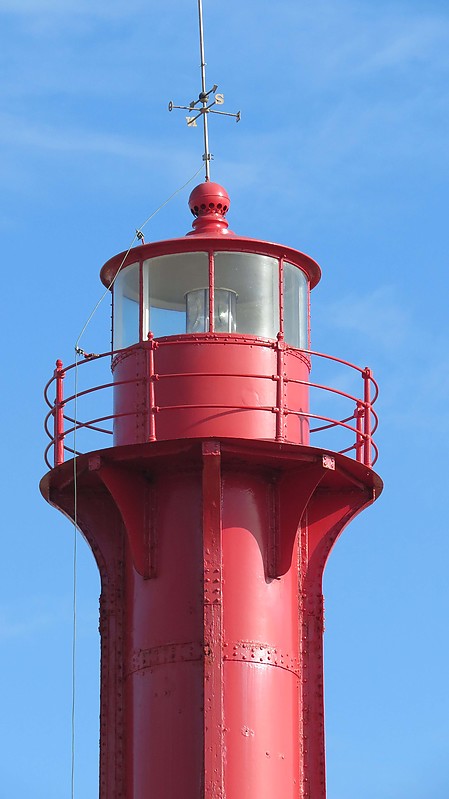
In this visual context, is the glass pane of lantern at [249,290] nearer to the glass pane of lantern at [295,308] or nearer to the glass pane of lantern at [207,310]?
the glass pane of lantern at [207,310]

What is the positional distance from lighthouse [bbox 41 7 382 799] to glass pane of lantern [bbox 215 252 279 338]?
0.02 m

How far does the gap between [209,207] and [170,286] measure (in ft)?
4.22

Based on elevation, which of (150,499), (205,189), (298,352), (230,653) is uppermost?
(205,189)

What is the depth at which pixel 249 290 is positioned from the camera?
26.2 metres

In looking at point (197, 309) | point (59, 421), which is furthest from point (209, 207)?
point (59, 421)

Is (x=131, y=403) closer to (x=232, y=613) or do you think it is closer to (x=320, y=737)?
(x=232, y=613)

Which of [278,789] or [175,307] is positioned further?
[175,307]

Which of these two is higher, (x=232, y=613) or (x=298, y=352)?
(x=298, y=352)

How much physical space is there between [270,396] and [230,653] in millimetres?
3029

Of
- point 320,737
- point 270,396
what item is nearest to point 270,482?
point 270,396

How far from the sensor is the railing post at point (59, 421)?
2567cm

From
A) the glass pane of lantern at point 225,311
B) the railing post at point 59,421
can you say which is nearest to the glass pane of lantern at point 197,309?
the glass pane of lantern at point 225,311

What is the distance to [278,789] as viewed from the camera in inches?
964

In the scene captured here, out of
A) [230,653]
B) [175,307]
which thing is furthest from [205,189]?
[230,653]
